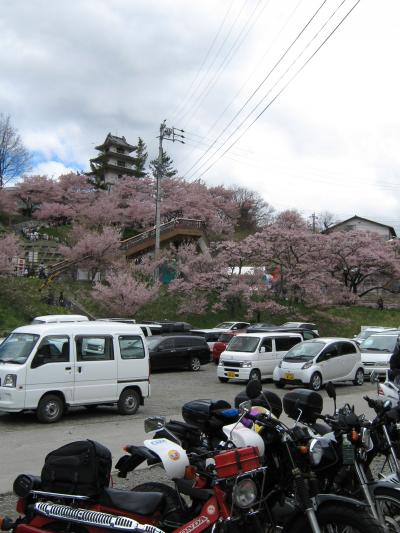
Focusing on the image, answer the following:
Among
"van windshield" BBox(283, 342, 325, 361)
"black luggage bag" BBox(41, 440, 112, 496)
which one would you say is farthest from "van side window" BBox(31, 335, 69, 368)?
"van windshield" BBox(283, 342, 325, 361)

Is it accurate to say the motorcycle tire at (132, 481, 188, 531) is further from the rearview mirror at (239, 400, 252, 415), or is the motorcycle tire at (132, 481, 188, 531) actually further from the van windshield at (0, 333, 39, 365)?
the van windshield at (0, 333, 39, 365)

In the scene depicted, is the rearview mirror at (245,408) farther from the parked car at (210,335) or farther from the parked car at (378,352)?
the parked car at (210,335)

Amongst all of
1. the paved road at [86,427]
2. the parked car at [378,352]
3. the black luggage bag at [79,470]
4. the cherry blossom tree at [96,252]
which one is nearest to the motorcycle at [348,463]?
the black luggage bag at [79,470]

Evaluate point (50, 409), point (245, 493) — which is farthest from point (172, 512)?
point (50, 409)

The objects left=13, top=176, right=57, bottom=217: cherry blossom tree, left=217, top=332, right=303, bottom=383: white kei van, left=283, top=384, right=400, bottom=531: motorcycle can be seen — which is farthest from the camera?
A: left=13, top=176, right=57, bottom=217: cherry blossom tree

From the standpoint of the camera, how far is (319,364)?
57.9 ft

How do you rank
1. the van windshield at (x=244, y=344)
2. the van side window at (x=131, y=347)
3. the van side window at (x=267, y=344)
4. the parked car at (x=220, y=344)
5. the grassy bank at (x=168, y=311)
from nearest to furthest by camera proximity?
the van side window at (x=131, y=347) < the van windshield at (x=244, y=344) < the van side window at (x=267, y=344) < the parked car at (x=220, y=344) < the grassy bank at (x=168, y=311)

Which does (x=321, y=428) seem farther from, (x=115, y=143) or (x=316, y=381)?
(x=115, y=143)

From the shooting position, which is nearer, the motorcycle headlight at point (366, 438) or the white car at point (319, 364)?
the motorcycle headlight at point (366, 438)

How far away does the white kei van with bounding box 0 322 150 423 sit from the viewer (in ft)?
35.8

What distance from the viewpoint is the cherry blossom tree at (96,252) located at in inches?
1571

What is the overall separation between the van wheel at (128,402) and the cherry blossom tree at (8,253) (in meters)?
22.8

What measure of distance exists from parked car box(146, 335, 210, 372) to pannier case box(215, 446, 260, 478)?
18.1m

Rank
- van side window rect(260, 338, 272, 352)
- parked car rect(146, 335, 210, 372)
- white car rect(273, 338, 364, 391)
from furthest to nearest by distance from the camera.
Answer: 1. parked car rect(146, 335, 210, 372)
2. van side window rect(260, 338, 272, 352)
3. white car rect(273, 338, 364, 391)
